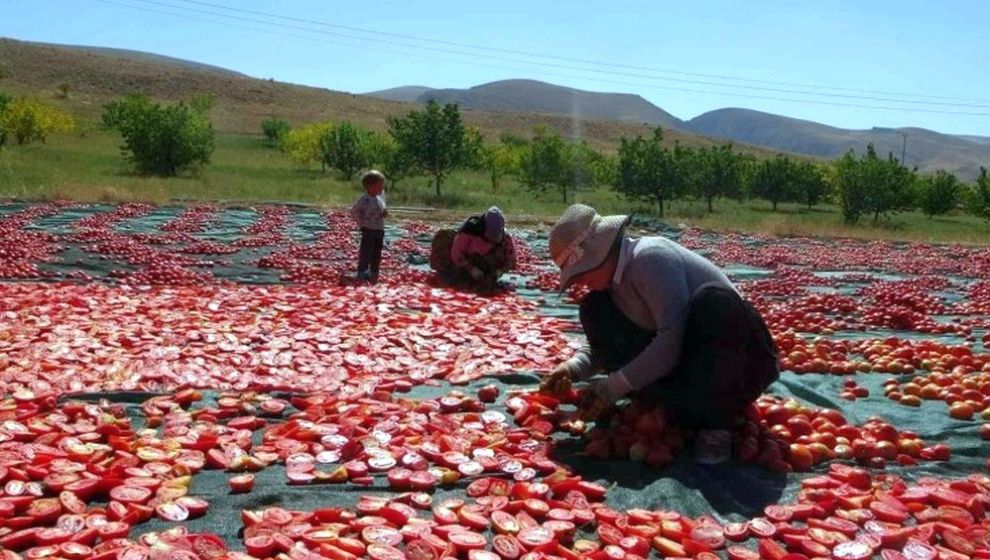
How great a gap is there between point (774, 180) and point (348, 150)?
994 inches

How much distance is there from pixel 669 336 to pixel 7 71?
92451mm

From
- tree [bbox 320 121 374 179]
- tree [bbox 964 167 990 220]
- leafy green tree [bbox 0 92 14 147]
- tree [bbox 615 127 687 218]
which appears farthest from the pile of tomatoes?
tree [bbox 964 167 990 220]

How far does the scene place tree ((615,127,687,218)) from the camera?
3784cm

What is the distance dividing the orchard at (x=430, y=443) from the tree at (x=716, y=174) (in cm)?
3549

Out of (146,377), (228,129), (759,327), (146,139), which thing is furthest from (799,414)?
(228,129)

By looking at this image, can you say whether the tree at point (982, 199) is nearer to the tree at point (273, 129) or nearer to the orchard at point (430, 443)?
the orchard at point (430, 443)

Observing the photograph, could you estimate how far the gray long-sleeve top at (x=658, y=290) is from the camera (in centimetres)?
407

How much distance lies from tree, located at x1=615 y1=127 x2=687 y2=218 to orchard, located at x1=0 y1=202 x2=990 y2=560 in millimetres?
29572

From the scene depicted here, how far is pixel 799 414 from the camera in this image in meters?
4.65

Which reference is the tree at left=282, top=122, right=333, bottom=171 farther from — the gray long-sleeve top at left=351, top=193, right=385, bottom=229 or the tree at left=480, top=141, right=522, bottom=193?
the gray long-sleeve top at left=351, top=193, right=385, bottom=229

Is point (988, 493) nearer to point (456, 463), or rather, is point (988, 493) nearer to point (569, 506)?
point (569, 506)

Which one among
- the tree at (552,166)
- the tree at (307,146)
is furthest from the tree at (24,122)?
the tree at (552,166)

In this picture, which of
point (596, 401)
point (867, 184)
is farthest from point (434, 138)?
point (596, 401)

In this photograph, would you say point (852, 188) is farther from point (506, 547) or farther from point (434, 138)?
point (506, 547)
